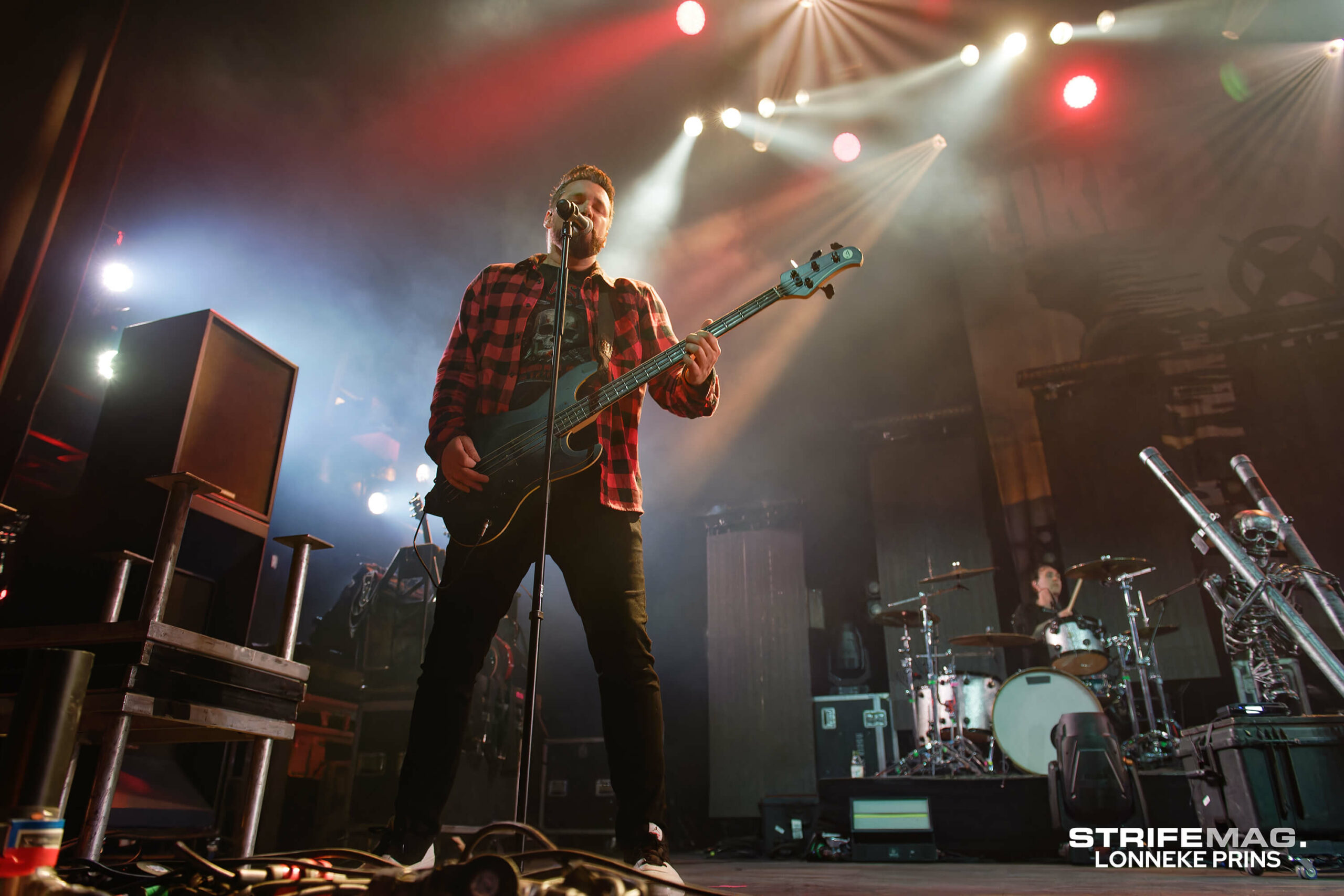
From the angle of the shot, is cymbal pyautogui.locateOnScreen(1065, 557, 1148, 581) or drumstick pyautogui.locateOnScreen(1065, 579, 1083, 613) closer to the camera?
cymbal pyautogui.locateOnScreen(1065, 557, 1148, 581)

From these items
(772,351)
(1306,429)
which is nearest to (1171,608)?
(1306,429)

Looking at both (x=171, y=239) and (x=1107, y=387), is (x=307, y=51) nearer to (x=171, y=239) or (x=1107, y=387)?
(x=171, y=239)

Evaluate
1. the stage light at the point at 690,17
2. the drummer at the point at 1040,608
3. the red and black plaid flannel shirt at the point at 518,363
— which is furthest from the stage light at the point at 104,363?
the drummer at the point at 1040,608

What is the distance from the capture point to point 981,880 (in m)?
2.27

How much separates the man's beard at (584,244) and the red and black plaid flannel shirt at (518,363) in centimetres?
6

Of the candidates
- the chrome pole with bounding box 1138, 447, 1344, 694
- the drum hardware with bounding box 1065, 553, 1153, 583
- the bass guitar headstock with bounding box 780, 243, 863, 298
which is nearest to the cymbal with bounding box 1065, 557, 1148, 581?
the drum hardware with bounding box 1065, 553, 1153, 583

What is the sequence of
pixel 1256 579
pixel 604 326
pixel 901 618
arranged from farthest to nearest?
1. pixel 901 618
2. pixel 1256 579
3. pixel 604 326

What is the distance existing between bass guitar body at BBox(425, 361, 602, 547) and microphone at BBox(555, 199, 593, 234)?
1.19 feet

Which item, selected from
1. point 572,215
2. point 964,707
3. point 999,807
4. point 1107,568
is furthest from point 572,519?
point 1107,568

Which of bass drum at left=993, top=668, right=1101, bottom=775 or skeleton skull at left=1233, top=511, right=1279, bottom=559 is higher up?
skeleton skull at left=1233, top=511, right=1279, bottom=559

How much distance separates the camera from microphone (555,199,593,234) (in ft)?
5.41

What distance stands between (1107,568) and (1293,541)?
1.06m

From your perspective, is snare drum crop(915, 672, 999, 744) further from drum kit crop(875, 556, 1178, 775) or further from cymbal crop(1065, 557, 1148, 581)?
cymbal crop(1065, 557, 1148, 581)

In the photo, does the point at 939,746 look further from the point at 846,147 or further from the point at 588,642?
the point at 846,147
